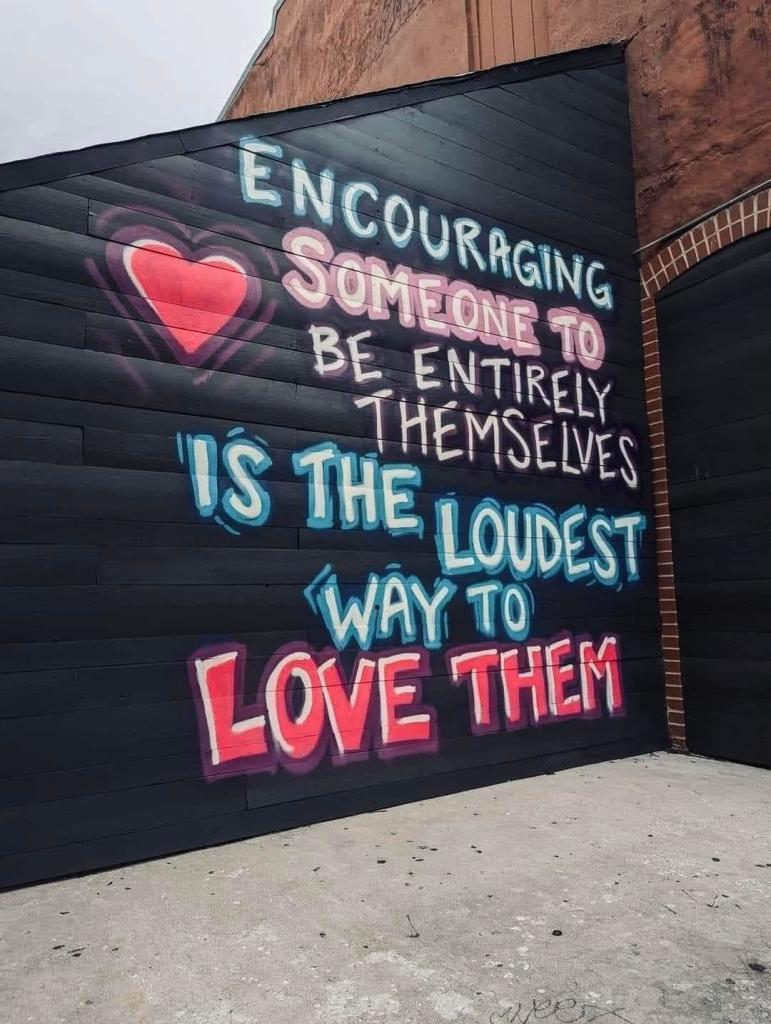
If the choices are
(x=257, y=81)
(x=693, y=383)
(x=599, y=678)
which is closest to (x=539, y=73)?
(x=693, y=383)

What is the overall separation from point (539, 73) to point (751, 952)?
609 centimetres

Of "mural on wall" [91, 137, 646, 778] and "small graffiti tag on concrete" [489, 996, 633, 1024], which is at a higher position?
"mural on wall" [91, 137, 646, 778]

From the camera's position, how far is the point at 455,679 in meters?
4.76

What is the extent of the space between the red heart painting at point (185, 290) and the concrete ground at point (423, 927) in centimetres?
266

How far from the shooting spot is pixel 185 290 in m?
4.09

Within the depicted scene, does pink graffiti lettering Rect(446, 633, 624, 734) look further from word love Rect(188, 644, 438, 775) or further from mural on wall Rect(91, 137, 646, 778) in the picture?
word love Rect(188, 644, 438, 775)

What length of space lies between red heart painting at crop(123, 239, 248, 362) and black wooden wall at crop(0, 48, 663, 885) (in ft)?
0.04

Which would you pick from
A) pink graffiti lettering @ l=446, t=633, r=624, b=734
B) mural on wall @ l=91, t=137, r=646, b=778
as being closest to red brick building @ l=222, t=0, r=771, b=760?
mural on wall @ l=91, t=137, r=646, b=778

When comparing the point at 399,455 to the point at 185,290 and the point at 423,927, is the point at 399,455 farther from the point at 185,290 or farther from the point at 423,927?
the point at 423,927

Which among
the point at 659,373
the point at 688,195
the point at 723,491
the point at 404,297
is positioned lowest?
the point at 723,491

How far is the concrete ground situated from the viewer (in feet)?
7.56

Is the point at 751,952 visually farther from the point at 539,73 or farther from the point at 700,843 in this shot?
the point at 539,73

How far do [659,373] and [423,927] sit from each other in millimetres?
4750

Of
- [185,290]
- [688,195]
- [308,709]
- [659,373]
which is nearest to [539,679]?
[308,709]
